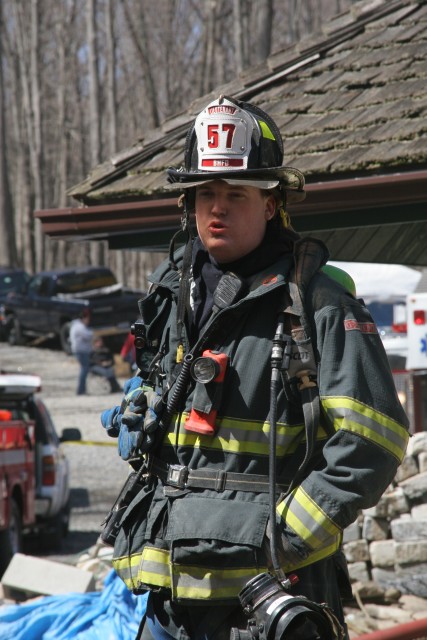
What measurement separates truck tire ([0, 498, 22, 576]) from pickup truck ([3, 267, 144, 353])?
1643cm

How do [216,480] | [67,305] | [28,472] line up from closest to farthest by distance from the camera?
[216,480] → [28,472] → [67,305]

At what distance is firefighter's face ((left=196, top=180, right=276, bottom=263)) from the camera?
3.01 metres

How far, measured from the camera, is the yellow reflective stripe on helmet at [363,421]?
8.97 feet

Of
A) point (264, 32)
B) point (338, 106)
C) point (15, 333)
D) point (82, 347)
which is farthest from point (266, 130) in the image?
point (15, 333)

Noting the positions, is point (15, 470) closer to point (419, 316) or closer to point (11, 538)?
point (11, 538)

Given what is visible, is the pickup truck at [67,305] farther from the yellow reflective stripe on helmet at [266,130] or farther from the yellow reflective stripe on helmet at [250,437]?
the yellow reflective stripe on helmet at [250,437]

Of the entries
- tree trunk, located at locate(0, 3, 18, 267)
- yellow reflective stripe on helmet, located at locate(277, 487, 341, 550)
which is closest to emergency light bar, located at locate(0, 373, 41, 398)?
yellow reflective stripe on helmet, located at locate(277, 487, 341, 550)

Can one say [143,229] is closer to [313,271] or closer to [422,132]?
[422,132]

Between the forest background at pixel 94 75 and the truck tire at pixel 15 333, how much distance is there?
494 centimetres

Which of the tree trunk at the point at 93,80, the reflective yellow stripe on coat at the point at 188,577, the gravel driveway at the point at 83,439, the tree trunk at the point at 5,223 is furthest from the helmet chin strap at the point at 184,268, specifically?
the tree trunk at the point at 5,223

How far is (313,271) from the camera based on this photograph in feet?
9.66

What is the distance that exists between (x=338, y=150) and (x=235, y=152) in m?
3.01

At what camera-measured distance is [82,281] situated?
28.7 metres

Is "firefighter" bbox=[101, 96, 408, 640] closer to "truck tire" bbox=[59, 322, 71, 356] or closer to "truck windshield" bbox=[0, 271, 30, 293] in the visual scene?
"truck tire" bbox=[59, 322, 71, 356]
